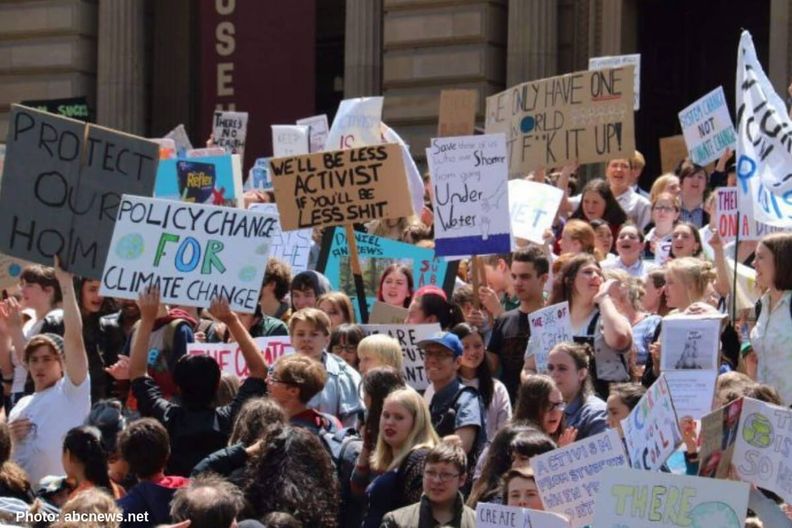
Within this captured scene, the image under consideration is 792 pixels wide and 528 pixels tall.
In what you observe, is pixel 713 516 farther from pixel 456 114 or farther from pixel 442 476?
pixel 456 114

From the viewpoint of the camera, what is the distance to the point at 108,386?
1177 cm

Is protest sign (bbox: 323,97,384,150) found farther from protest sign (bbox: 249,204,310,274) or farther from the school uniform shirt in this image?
the school uniform shirt

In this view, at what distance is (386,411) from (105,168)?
316cm

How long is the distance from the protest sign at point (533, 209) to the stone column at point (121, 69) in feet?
36.5

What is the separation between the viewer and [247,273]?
10.5 metres

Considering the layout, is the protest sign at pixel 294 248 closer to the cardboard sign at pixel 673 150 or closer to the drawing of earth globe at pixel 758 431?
the cardboard sign at pixel 673 150

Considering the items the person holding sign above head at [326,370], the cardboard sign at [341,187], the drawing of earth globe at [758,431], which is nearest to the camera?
the drawing of earth globe at [758,431]

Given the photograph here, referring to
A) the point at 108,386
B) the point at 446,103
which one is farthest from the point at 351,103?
the point at 108,386

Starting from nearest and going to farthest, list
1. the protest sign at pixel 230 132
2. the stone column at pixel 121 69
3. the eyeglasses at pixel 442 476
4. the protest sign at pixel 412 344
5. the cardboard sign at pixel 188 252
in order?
1. the eyeglasses at pixel 442 476
2. the cardboard sign at pixel 188 252
3. the protest sign at pixel 412 344
4. the protest sign at pixel 230 132
5. the stone column at pixel 121 69

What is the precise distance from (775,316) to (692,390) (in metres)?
0.92

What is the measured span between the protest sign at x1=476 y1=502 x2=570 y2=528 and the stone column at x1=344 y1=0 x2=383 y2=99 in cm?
1468

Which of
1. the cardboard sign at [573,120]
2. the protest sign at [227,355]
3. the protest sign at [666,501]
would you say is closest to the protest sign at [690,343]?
the protest sign at [666,501]

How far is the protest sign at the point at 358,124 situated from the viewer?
50.7ft

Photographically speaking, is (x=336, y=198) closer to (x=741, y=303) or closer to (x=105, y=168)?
(x=105, y=168)
